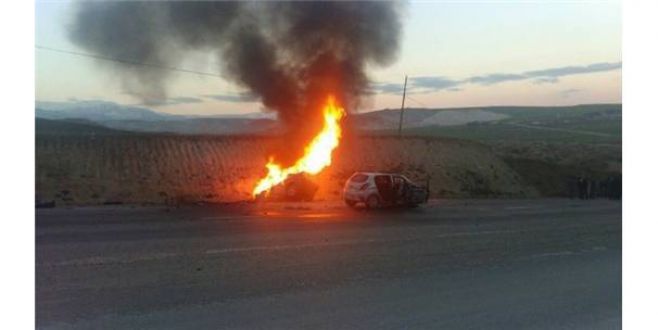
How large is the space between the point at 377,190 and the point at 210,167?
11.6 meters

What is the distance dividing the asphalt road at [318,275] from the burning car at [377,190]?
5.17m

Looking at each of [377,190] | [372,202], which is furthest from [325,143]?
[372,202]

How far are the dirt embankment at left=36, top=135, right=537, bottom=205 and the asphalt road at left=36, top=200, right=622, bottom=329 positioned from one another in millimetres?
9809

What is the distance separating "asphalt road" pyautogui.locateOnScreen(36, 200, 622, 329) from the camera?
632cm

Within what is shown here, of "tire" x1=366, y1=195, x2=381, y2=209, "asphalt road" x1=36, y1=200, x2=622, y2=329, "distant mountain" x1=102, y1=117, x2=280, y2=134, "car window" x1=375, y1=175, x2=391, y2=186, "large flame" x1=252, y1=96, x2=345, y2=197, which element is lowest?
"asphalt road" x1=36, y1=200, x2=622, y2=329

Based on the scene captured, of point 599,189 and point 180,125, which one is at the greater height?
point 180,125

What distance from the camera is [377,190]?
20094 mm

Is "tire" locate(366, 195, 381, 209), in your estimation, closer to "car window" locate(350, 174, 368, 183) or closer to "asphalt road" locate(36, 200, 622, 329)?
"car window" locate(350, 174, 368, 183)

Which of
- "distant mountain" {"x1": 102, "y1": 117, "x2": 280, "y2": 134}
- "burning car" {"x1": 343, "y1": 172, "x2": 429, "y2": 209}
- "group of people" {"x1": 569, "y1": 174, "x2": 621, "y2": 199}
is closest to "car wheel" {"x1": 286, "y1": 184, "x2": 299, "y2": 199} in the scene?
"burning car" {"x1": 343, "y1": 172, "x2": 429, "y2": 209}

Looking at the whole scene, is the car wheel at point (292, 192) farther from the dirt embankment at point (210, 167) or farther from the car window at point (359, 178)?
the car window at point (359, 178)

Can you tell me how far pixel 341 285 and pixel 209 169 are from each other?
872 inches

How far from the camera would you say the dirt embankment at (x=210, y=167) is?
79.9 ft

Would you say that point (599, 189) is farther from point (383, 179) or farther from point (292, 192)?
point (292, 192)

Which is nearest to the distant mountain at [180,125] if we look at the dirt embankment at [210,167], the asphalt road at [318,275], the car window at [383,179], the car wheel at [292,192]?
the dirt embankment at [210,167]
